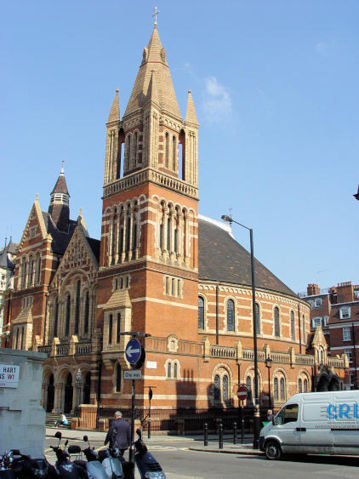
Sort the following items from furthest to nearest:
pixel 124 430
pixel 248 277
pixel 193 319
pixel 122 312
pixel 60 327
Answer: pixel 248 277 → pixel 60 327 → pixel 193 319 → pixel 122 312 → pixel 124 430

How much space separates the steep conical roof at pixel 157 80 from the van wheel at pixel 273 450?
2750 cm

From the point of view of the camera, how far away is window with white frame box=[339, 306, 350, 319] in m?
64.2

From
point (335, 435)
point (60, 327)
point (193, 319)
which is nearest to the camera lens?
point (335, 435)

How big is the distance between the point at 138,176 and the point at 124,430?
2585cm

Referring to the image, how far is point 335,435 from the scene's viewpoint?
59.7 feet

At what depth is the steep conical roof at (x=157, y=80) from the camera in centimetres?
4116

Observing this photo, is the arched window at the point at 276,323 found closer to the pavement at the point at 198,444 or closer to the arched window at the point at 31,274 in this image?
the pavement at the point at 198,444

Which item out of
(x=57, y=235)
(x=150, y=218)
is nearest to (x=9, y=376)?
(x=150, y=218)

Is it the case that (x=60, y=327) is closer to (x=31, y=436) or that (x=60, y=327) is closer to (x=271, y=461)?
(x=271, y=461)

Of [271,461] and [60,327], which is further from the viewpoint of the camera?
[60,327]

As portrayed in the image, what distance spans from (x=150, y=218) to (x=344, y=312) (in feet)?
121

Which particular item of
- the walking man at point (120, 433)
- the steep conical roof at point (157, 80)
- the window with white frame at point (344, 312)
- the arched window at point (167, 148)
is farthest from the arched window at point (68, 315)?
the window with white frame at point (344, 312)

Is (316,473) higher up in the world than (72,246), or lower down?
lower down

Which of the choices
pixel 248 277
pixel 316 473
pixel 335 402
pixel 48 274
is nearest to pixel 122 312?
pixel 48 274
